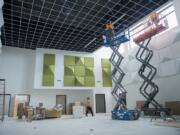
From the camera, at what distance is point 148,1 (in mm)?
8523

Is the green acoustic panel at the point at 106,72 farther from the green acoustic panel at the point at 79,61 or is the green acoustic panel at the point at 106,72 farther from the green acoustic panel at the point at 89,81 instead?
the green acoustic panel at the point at 79,61

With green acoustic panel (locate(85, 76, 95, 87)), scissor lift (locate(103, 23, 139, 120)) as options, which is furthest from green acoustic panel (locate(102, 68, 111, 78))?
scissor lift (locate(103, 23, 139, 120))

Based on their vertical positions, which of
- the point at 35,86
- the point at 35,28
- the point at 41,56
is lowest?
the point at 35,86

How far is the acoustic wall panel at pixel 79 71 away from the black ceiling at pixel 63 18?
2.34 metres

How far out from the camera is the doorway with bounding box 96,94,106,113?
49.1ft

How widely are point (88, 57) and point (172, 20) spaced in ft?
25.9

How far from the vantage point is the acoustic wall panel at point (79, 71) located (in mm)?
14109

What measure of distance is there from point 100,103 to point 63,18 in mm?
→ 8750

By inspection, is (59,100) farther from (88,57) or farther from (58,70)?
(88,57)

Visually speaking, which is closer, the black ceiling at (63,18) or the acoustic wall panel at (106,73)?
the black ceiling at (63,18)

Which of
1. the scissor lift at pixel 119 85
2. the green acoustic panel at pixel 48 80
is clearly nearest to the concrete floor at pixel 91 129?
the scissor lift at pixel 119 85

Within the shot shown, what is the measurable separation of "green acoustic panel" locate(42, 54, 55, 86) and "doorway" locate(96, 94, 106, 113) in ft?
15.0

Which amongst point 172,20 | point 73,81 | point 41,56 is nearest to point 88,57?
point 73,81

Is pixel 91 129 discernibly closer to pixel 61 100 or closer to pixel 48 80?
pixel 48 80
